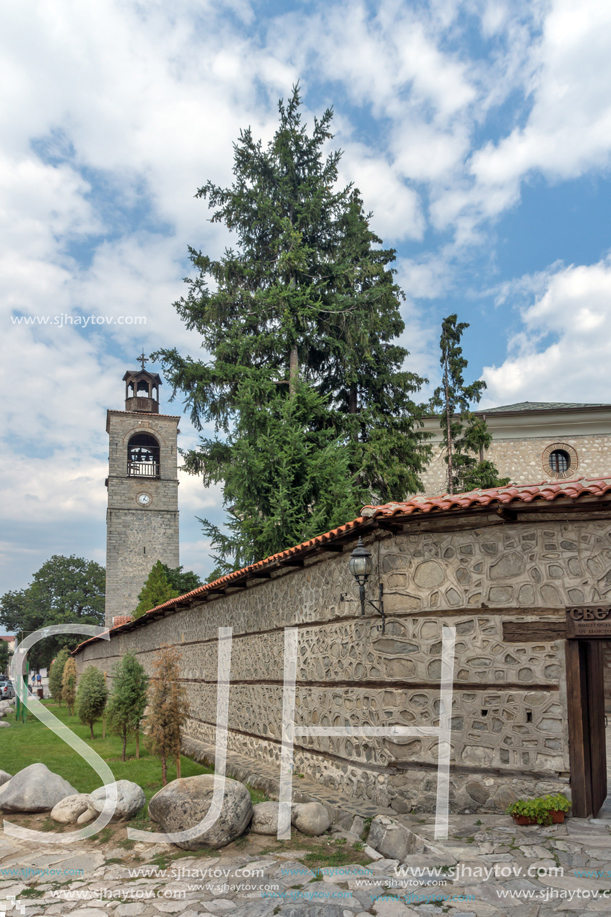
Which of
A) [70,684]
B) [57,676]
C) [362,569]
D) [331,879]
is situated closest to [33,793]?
[331,879]

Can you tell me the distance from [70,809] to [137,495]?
3165cm

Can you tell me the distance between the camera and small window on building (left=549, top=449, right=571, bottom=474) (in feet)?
73.1

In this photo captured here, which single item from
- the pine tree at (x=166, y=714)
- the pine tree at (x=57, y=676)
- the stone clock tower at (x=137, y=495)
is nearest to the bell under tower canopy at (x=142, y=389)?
the stone clock tower at (x=137, y=495)

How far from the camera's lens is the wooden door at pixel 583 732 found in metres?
5.99

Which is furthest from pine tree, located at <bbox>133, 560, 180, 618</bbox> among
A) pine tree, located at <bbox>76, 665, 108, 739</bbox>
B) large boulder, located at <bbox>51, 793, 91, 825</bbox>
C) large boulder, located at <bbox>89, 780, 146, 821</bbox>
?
large boulder, located at <bbox>89, 780, 146, 821</bbox>

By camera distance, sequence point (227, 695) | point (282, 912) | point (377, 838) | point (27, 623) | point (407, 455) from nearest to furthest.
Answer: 1. point (282, 912)
2. point (377, 838)
3. point (227, 695)
4. point (407, 455)
5. point (27, 623)

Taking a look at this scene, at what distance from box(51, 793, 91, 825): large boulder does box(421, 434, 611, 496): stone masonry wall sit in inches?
660

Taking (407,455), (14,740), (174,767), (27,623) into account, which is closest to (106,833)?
(174,767)

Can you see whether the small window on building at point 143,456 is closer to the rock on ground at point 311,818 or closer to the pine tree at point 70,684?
the pine tree at point 70,684

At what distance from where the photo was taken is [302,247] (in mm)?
17938

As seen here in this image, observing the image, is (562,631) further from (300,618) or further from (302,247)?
(302,247)

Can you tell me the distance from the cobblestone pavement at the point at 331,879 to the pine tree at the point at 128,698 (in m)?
6.97

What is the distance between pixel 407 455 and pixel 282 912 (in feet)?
48.0

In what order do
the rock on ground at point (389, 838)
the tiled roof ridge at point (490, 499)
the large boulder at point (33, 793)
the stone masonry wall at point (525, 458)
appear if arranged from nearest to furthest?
the rock on ground at point (389, 838) < the tiled roof ridge at point (490, 499) < the large boulder at point (33, 793) < the stone masonry wall at point (525, 458)
